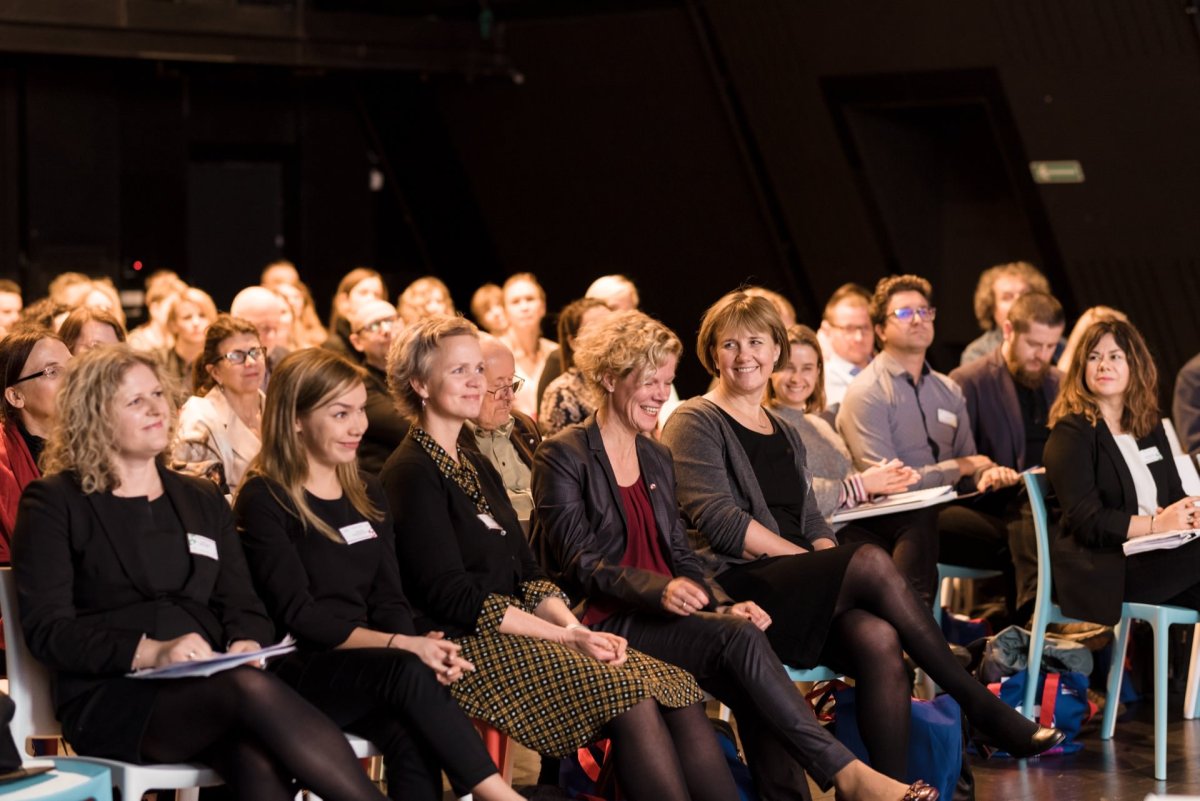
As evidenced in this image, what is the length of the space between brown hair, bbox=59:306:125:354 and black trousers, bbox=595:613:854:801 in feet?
6.19

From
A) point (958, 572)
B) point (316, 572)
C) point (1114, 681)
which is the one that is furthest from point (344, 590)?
point (958, 572)

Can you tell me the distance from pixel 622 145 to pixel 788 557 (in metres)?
5.80

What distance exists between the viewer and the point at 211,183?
10.4 meters

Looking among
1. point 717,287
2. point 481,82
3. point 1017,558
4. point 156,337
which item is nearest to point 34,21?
point 156,337

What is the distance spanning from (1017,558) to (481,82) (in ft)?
19.5

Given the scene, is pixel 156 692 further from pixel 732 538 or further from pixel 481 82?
pixel 481 82

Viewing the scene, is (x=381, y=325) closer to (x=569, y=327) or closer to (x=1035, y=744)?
(x=569, y=327)

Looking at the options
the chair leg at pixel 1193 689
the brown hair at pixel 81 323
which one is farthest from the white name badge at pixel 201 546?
the chair leg at pixel 1193 689

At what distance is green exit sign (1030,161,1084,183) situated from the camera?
298 inches

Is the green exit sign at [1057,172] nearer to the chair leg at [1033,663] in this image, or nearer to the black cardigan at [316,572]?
the chair leg at [1033,663]

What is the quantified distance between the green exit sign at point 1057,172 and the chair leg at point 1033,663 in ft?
10.8

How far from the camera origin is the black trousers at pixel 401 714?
127 inches

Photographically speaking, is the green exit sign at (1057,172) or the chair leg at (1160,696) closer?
the chair leg at (1160,696)

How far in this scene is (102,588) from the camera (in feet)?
10.3
